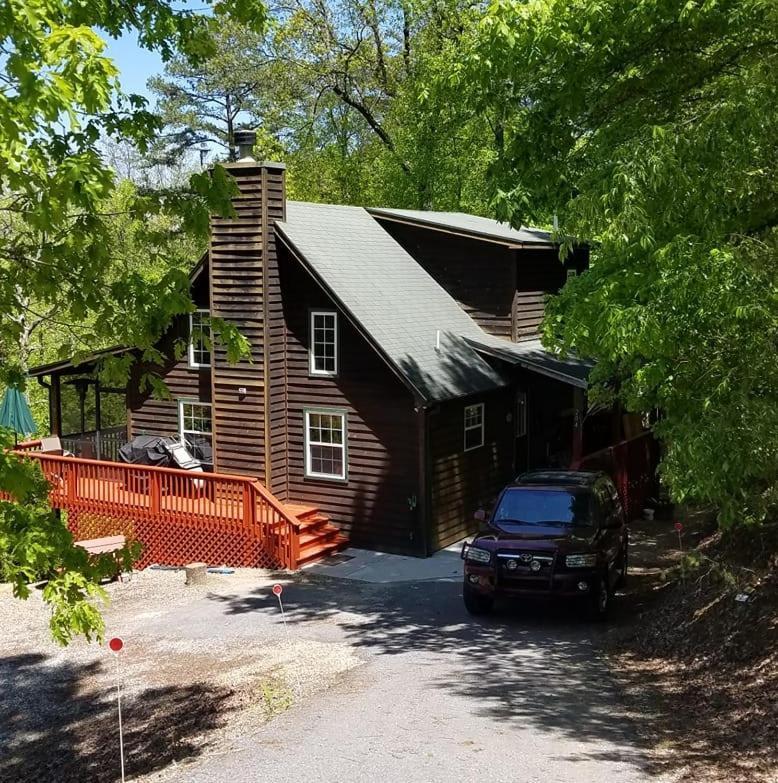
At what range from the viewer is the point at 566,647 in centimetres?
1262

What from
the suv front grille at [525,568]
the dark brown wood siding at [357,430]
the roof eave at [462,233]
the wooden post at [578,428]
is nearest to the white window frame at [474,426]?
the dark brown wood siding at [357,430]

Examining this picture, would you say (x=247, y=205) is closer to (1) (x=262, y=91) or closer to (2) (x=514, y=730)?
(2) (x=514, y=730)

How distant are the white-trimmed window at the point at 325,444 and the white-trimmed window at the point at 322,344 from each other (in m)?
0.91

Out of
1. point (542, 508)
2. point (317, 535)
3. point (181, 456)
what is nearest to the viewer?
point (542, 508)

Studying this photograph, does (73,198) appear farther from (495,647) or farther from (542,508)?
(542,508)

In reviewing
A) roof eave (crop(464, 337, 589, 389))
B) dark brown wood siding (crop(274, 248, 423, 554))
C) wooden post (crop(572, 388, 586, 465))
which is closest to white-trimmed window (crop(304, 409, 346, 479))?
dark brown wood siding (crop(274, 248, 423, 554))

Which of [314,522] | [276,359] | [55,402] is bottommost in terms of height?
[314,522]

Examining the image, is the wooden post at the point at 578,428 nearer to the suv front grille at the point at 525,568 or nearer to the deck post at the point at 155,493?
the suv front grille at the point at 525,568

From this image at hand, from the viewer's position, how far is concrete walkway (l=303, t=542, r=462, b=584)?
56.4ft

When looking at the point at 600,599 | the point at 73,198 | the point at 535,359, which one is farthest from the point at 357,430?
the point at 73,198

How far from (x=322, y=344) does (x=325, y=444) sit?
6.89 ft

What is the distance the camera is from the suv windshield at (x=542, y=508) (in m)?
14.2

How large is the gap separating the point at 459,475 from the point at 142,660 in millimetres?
8314

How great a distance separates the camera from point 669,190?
1052 centimetres
